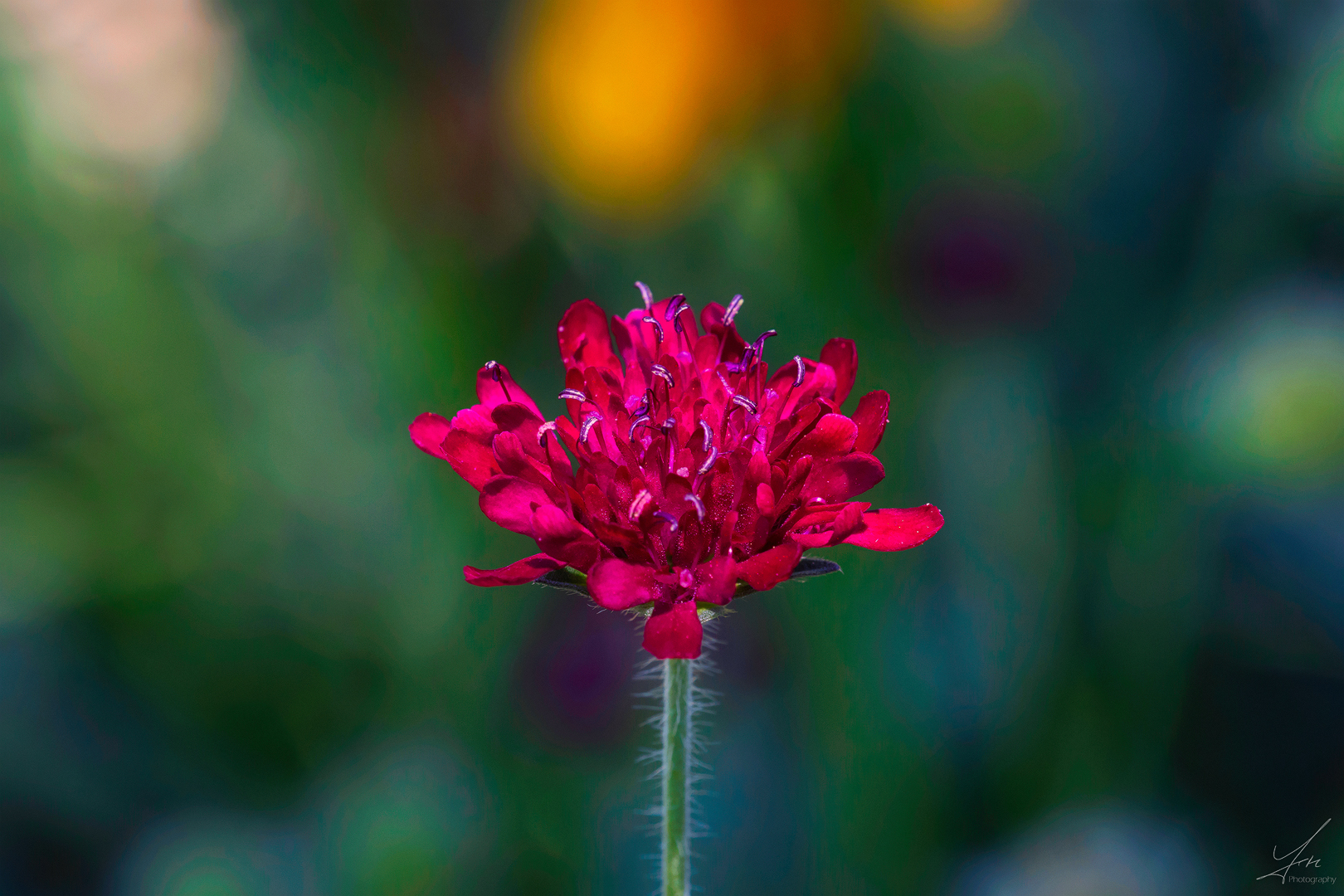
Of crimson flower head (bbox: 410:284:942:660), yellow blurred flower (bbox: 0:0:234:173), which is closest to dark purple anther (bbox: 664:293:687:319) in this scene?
crimson flower head (bbox: 410:284:942:660)

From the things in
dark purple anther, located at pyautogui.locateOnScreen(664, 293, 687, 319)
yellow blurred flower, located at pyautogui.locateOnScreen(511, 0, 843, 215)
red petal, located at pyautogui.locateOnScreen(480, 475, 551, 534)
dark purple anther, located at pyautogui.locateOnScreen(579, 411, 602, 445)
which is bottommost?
red petal, located at pyautogui.locateOnScreen(480, 475, 551, 534)

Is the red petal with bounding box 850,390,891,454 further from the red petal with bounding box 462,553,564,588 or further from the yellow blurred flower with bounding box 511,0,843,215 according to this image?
the yellow blurred flower with bounding box 511,0,843,215

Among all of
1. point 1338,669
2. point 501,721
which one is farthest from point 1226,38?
point 501,721

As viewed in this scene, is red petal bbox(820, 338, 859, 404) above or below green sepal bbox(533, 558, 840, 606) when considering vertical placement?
above

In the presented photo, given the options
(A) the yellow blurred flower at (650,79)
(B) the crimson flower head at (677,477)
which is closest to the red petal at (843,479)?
(B) the crimson flower head at (677,477)

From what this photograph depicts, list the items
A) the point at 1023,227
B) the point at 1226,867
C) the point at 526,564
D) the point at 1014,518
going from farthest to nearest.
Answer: the point at 1023,227, the point at 1014,518, the point at 1226,867, the point at 526,564

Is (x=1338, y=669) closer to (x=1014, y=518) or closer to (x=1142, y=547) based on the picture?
(x=1142, y=547)

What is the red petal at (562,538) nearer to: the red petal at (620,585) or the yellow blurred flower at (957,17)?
the red petal at (620,585)
